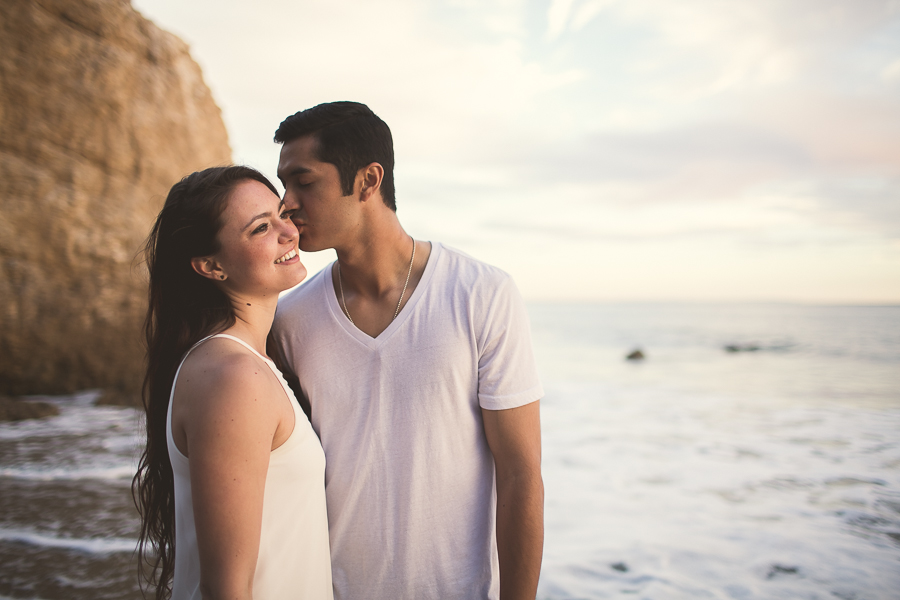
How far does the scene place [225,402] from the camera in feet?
4.91

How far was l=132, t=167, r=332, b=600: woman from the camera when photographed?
57.6 inches

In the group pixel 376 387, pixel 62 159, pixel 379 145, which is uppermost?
pixel 62 159

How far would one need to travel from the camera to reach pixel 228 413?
1.48 meters

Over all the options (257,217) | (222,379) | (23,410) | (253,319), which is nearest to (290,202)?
(257,217)

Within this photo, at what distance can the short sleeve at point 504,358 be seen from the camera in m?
2.07

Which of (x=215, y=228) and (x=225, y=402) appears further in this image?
(x=215, y=228)

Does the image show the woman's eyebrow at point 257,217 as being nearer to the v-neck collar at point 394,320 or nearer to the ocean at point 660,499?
the v-neck collar at point 394,320

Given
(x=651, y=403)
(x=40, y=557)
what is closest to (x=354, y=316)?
(x=40, y=557)

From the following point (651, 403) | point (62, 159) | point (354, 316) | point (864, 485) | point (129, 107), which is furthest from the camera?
point (651, 403)

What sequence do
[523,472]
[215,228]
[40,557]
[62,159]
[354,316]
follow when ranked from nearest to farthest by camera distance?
[215,228] < [523,472] < [354,316] < [40,557] < [62,159]

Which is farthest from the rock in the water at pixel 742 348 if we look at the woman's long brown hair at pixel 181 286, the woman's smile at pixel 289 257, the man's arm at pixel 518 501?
the woman's long brown hair at pixel 181 286

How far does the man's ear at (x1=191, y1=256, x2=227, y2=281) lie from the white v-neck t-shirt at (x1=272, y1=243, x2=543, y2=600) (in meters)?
0.53

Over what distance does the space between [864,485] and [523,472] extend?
6.64 m

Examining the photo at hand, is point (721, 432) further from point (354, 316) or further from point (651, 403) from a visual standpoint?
point (354, 316)
